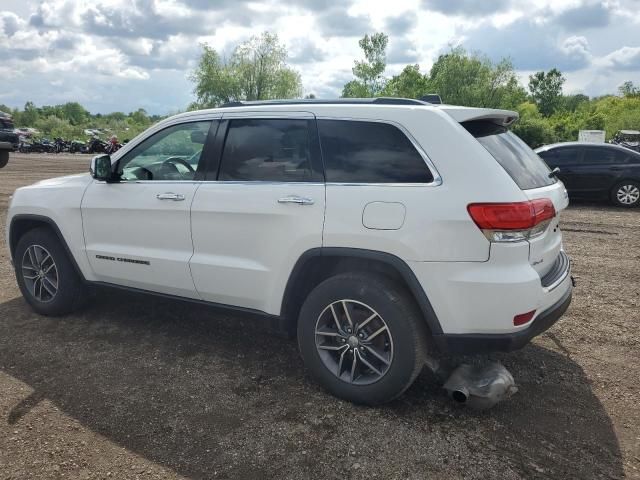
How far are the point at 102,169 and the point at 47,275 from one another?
126 cm

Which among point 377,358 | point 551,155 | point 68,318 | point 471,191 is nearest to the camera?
point 471,191

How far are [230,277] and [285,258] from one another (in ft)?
1.56

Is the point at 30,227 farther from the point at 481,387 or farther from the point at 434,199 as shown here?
the point at 481,387

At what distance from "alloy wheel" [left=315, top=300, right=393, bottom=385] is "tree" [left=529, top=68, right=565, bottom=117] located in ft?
344

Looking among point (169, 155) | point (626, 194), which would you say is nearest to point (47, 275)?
point (169, 155)

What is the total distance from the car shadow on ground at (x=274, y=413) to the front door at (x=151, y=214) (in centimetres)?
58

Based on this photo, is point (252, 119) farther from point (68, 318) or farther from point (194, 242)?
point (68, 318)

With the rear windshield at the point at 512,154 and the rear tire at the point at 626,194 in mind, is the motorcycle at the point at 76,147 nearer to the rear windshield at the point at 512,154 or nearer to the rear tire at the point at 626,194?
the rear tire at the point at 626,194

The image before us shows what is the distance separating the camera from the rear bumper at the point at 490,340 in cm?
288

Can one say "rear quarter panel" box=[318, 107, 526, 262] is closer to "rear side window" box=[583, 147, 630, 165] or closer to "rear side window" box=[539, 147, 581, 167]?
"rear side window" box=[539, 147, 581, 167]

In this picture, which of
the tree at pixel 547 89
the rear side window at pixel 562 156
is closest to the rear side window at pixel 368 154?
the rear side window at pixel 562 156

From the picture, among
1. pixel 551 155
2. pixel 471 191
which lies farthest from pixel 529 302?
pixel 551 155

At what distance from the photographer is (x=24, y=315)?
4.81 m

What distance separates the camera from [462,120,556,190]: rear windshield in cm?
308
